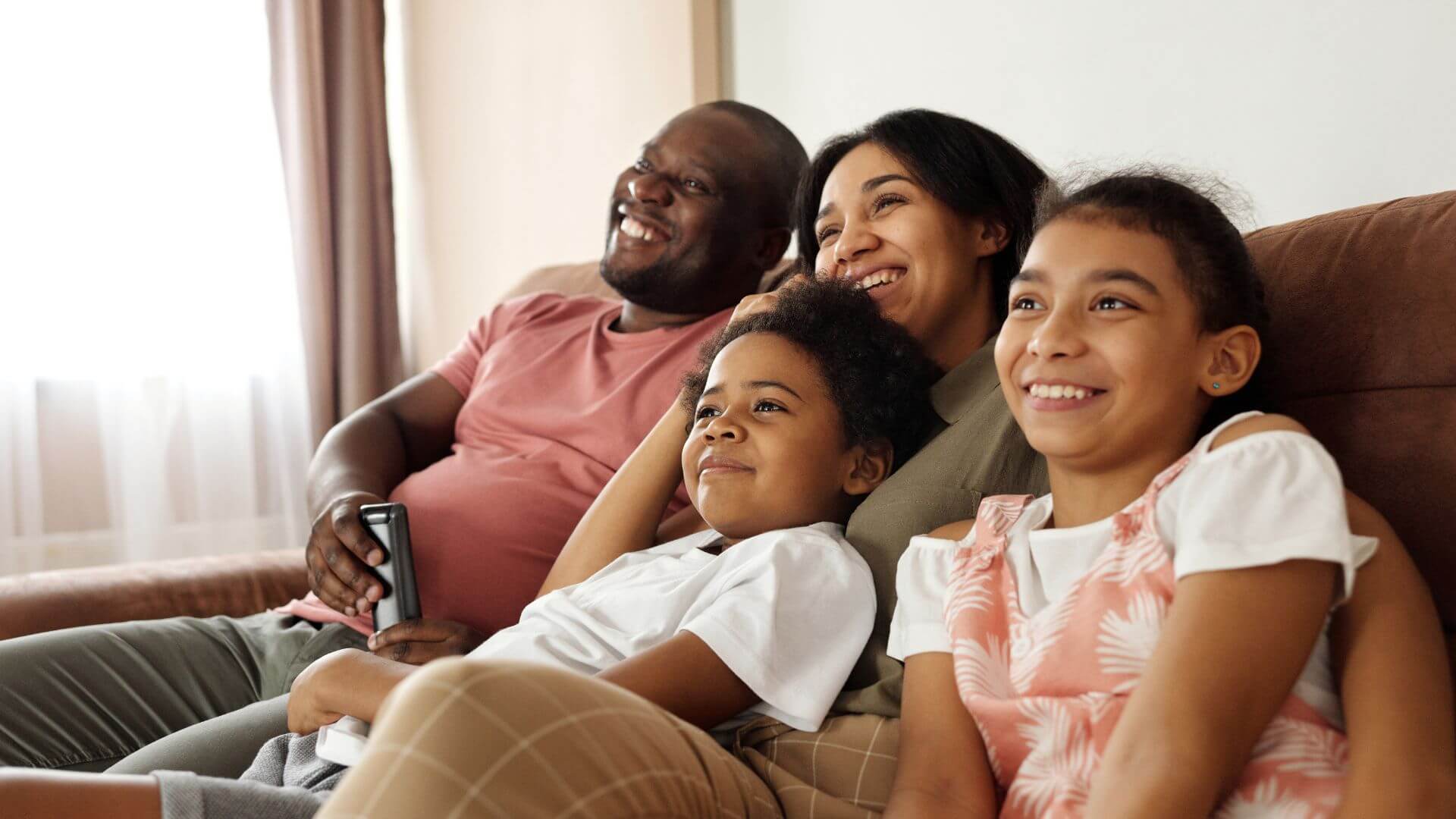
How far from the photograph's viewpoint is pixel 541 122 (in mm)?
3326

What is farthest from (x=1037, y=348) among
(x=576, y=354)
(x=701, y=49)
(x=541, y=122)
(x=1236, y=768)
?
(x=541, y=122)

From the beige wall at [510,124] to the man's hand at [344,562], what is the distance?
4.47ft

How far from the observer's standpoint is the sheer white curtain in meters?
3.39

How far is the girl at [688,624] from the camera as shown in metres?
0.80

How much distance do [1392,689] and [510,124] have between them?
9.89 ft

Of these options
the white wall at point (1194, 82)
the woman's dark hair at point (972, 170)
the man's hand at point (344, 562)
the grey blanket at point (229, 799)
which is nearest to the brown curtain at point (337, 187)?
the white wall at point (1194, 82)

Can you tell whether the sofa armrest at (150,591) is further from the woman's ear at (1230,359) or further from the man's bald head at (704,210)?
the woman's ear at (1230,359)

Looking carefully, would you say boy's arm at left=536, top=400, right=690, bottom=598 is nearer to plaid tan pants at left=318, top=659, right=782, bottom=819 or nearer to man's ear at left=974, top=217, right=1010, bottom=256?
man's ear at left=974, top=217, right=1010, bottom=256

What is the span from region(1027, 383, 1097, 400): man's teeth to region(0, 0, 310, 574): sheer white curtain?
3.17m

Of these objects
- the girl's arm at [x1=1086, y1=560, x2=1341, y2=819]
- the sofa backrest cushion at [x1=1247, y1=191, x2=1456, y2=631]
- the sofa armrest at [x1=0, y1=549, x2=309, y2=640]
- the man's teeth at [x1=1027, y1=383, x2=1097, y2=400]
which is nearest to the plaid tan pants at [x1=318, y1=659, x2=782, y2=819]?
the girl's arm at [x1=1086, y1=560, x2=1341, y2=819]

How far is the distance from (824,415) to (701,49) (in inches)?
60.8

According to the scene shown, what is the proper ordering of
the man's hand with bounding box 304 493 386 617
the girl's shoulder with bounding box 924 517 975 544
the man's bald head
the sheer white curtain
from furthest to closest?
the sheer white curtain < the man's bald head < the man's hand with bounding box 304 493 386 617 < the girl's shoulder with bounding box 924 517 975 544

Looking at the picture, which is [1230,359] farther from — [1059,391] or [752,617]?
[752,617]

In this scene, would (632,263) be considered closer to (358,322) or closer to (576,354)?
(576,354)
